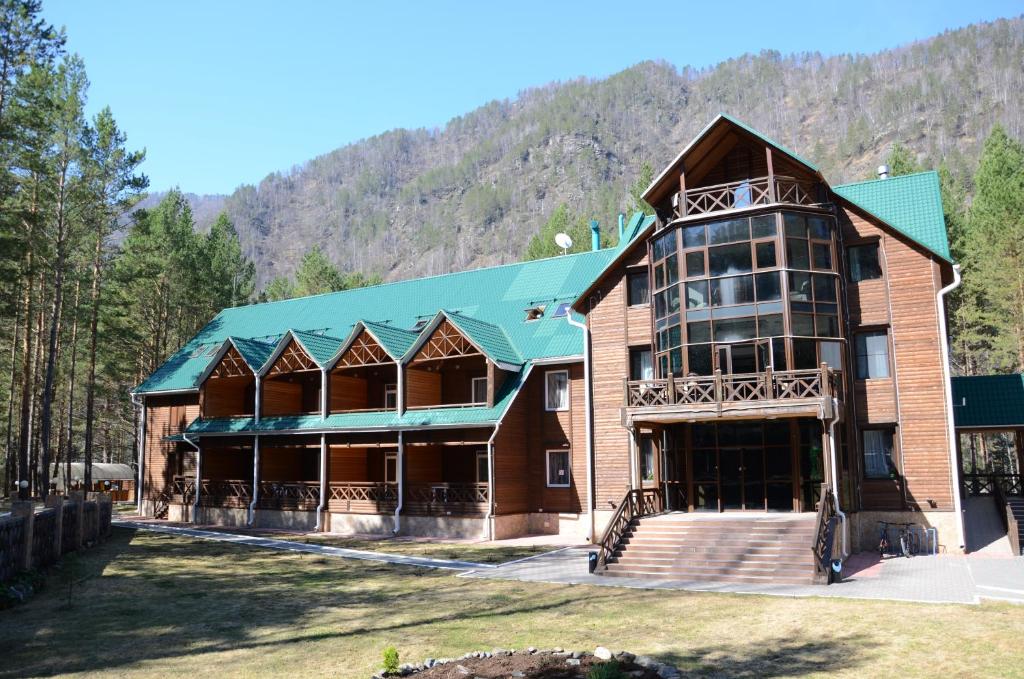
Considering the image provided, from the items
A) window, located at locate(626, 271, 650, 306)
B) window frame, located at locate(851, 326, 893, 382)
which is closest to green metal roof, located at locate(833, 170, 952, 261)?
window frame, located at locate(851, 326, 893, 382)

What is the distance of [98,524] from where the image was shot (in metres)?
25.2

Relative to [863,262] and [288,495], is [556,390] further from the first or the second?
[288,495]

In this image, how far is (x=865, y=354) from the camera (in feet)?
72.3

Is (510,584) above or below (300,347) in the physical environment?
below

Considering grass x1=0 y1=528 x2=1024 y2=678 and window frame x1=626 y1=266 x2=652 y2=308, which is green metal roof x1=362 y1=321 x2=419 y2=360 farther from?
grass x1=0 y1=528 x2=1024 y2=678

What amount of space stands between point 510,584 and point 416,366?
12936 millimetres

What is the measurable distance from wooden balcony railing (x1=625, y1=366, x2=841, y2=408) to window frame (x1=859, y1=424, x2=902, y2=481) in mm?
1842

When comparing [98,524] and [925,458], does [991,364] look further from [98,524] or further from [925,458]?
[98,524]

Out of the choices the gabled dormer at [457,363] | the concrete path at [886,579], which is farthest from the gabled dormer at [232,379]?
the concrete path at [886,579]

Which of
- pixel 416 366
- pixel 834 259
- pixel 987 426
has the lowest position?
pixel 987 426

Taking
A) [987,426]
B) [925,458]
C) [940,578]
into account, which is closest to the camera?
[940,578]

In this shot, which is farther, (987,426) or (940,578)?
(987,426)

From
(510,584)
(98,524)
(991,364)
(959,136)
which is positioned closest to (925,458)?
(510,584)

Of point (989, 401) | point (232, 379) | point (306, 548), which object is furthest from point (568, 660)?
point (232, 379)
